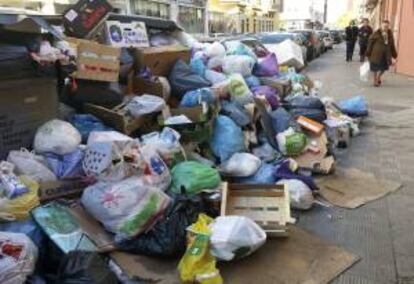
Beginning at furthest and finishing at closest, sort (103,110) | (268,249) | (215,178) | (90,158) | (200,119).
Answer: (200,119)
(103,110)
(215,178)
(90,158)
(268,249)

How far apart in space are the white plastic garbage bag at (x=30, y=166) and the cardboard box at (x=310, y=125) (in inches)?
116

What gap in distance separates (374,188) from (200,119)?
1809mm

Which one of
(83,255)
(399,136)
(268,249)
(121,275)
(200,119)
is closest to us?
(83,255)

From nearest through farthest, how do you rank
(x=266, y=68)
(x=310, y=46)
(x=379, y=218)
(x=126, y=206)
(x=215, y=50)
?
(x=126, y=206), (x=379, y=218), (x=215, y=50), (x=266, y=68), (x=310, y=46)

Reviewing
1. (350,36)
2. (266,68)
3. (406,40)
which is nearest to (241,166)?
(266,68)

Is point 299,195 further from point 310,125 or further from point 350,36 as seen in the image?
point 350,36

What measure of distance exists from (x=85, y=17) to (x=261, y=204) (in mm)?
2715

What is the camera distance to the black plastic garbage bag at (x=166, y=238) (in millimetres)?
3383

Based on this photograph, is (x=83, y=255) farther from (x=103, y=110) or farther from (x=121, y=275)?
(x=103, y=110)

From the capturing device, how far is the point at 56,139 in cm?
399

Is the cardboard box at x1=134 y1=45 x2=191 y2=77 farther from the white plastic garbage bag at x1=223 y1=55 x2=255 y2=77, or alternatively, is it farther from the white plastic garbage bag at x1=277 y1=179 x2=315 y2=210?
the white plastic garbage bag at x1=277 y1=179 x2=315 y2=210

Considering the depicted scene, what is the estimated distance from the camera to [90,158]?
3883 mm

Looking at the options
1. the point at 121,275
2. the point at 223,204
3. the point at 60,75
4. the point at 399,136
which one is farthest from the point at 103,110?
the point at 399,136

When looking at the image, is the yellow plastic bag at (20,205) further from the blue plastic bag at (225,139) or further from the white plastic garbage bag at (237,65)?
the white plastic garbage bag at (237,65)
